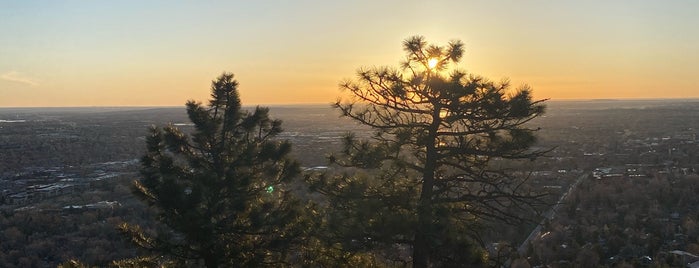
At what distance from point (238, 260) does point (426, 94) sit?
A: 5.12 meters

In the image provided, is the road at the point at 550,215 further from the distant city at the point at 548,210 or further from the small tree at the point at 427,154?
the small tree at the point at 427,154

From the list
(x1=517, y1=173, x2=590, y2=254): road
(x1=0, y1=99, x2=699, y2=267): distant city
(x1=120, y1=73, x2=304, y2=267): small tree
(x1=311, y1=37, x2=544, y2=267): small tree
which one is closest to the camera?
(x1=311, y1=37, x2=544, y2=267): small tree

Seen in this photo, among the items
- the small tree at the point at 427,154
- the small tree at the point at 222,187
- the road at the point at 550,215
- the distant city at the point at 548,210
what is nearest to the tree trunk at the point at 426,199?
the small tree at the point at 427,154

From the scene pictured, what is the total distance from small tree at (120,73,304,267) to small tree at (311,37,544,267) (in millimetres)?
1692

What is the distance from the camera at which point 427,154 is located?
10.2 meters

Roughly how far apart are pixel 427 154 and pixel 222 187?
423 cm

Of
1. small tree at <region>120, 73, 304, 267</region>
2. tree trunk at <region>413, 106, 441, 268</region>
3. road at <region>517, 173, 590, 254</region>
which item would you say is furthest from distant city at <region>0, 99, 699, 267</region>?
small tree at <region>120, 73, 304, 267</region>

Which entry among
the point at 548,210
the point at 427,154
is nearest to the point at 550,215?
the point at 548,210

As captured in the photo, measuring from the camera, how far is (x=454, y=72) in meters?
9.53

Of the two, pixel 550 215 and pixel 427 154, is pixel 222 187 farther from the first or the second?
pixel 550 215

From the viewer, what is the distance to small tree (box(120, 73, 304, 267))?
11023 millimetres

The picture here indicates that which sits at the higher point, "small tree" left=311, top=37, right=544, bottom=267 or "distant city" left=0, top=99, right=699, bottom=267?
"small tree" left=311, top=37, right=544, bottom=267

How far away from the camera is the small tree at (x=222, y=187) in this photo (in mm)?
11023

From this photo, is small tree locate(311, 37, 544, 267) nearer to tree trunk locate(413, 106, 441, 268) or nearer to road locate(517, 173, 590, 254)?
tree trunk locate(413, 106, 441, 268)
